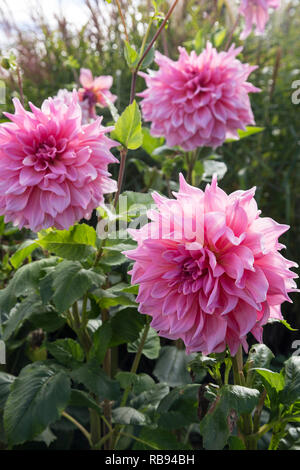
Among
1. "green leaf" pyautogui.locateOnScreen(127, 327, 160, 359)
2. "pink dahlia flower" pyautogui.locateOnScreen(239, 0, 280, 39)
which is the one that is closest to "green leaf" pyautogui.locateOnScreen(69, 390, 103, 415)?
"green leaf" pyautogui.locateOnScreen(127, 327, 160, 359)

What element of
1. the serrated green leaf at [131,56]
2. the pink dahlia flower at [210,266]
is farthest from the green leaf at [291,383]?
the serrated green leaf at [131,56]

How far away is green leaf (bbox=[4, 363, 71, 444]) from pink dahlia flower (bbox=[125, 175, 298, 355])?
0.21m

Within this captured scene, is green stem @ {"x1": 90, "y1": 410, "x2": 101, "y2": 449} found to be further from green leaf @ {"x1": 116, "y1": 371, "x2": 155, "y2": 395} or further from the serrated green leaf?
the serrated green leaf

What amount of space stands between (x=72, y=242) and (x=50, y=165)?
115 millimetres

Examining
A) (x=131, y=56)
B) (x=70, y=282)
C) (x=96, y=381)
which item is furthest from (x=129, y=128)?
(x=96, y=381)

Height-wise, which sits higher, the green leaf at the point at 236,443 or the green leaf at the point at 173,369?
the green leaf at the point at 173,369

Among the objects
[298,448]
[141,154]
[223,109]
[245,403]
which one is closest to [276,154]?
[141,154]

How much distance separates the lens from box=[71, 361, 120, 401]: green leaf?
2.12ft

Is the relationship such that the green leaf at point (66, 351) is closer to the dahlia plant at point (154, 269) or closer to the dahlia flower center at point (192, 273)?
the dahlia plant at point (154, 269)

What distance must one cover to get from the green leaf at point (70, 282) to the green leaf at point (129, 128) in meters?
0.17

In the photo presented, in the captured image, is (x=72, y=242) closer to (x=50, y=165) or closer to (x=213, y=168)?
(x=50, y=165)

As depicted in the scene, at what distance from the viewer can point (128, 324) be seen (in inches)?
27.4

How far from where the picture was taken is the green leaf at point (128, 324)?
693 mm

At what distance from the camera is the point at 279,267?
0.48m
